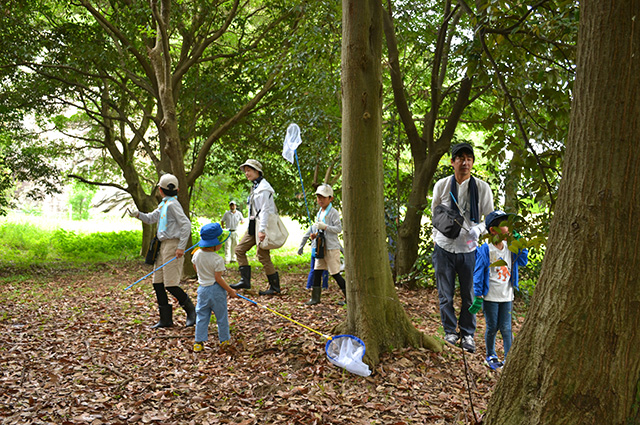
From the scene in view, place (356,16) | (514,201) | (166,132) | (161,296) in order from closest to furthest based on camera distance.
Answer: (356,16) < (161,296) < (514,201) < (166,132)

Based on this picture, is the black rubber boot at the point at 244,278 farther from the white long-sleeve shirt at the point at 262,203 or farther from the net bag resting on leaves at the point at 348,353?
the net bag resting on leaves at the point at 348,353

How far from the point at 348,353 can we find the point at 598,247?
2.77 metres

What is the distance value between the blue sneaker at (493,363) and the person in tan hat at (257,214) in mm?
3748

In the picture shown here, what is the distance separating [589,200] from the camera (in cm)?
228

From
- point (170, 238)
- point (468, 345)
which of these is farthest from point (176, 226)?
point (468, 345)

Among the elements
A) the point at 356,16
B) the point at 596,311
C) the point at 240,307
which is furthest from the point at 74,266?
the point at 596,311

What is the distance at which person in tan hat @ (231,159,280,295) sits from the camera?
7.60 m

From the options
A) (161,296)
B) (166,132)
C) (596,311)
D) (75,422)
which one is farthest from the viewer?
(166,132)

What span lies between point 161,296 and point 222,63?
9335mm

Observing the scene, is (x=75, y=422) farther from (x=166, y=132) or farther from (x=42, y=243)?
(x=42, y=243)

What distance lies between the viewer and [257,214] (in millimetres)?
7848

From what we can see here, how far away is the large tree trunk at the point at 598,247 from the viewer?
2.23 m

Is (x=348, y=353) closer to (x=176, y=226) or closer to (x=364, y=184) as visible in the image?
(x=364, y=184)

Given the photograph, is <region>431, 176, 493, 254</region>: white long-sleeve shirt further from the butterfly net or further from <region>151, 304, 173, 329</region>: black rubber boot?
<region>151, 304, 173, 329</region>: black rubber boot
